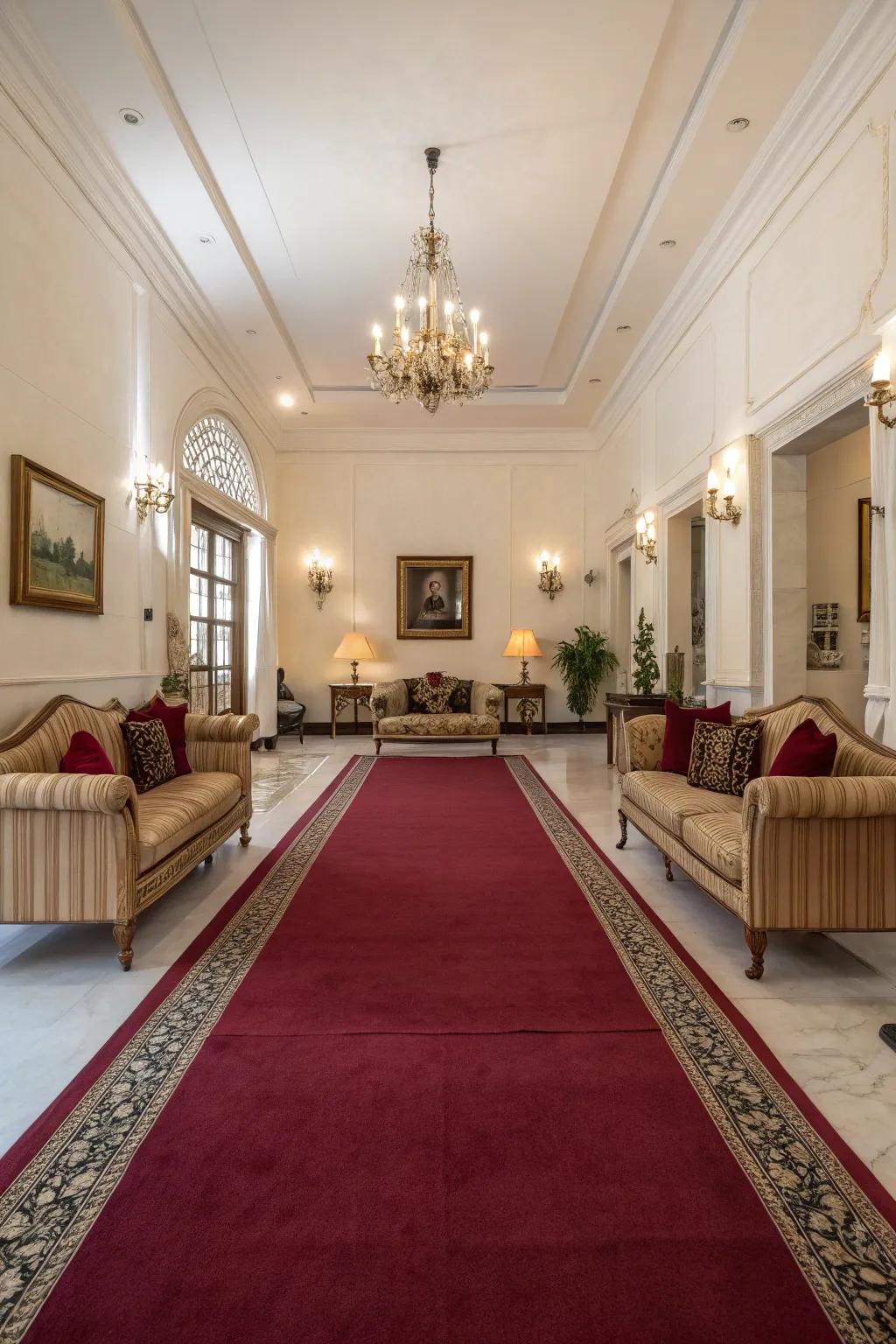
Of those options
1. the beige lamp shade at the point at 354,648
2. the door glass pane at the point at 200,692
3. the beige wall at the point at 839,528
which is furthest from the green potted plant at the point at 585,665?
the door glass pane at the point at 200,692

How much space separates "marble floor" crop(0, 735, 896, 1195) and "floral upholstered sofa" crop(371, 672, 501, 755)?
13.5ft

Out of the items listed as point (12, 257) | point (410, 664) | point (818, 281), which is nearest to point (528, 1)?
point (818, 281)

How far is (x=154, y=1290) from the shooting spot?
51.4 inches

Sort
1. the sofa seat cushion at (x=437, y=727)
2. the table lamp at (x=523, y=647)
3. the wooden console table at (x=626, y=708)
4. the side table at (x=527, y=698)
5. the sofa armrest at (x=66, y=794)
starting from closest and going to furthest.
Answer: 1. the sofa armrest at (x=66, y=794)
2. the wooden console table at (x=626, y=708)
3. the sofa seat cushion at (x=437, y=727)
4. the table lamp at (x=523, y=647)
5. the side table at (x=527, y=698)

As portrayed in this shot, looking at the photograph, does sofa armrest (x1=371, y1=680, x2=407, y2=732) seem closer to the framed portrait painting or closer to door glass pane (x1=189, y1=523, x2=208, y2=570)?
the framed portrait painting

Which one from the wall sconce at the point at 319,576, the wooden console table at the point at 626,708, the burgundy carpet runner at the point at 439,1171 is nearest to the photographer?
the burgundy carpet runner at the point at 439,1171

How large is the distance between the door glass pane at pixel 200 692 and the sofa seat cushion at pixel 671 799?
178 inches

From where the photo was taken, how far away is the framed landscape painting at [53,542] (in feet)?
11.8

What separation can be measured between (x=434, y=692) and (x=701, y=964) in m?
6.36

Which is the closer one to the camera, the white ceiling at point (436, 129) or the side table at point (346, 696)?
the white ceiling at point (436, 129)

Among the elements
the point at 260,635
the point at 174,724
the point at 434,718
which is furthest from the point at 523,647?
the point at 174,724

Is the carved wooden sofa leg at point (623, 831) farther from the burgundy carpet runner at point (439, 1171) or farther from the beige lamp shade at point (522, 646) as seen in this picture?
the beige lamp shade at point (522, 646)

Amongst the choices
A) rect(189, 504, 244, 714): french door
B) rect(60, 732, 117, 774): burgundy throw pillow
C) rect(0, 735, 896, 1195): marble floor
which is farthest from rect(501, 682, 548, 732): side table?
rect(60, 732, 117, 774): burgundy throw pillow

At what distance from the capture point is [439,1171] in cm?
162
